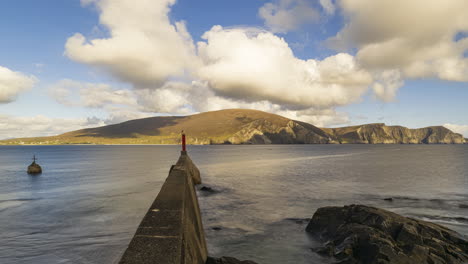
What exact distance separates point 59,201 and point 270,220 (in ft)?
76.0

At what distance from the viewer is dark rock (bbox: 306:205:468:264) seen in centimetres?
979

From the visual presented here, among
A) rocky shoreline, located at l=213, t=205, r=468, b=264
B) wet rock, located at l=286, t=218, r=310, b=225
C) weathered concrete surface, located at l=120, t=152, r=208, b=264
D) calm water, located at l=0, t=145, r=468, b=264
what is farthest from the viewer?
wet rock, located at l=286, t=218, r=310, b=225

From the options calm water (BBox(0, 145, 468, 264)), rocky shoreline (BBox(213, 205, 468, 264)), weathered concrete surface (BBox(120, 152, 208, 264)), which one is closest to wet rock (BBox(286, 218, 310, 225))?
calm water (BBox(0, 145, 468, 264))

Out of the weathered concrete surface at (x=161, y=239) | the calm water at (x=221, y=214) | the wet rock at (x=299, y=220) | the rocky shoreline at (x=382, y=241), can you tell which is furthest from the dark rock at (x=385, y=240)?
the weathered concrete surface at (x=161, y=239)

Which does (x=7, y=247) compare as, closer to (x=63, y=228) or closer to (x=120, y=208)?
(x=63, y=228)

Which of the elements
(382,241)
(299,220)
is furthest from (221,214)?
(382,241)

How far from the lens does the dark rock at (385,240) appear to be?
32.1 ft

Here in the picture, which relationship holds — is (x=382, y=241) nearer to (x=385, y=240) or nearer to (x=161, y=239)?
(x=385, y=240)

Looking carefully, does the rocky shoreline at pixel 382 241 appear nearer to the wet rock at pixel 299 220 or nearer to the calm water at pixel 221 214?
the calm water at pixel 221 214

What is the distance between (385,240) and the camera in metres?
10.5

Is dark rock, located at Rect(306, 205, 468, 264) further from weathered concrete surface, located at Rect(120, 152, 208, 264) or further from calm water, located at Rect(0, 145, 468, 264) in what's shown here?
weathered concrete surface, located at Rect(120, 152, 208, 264)

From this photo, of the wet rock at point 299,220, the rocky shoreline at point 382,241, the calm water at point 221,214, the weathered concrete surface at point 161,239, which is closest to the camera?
the weathered concrete surface at point 161,239

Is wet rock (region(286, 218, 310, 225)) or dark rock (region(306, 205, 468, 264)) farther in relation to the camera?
wet rock (region(286, 218, 310, 225))

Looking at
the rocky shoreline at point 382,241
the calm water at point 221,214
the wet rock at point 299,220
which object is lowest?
the calm water at point 221,214
